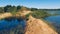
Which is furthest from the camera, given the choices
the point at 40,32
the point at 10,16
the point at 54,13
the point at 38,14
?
the point at 10,16

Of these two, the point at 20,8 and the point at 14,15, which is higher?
the point at 20,8

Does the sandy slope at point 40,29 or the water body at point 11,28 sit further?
the water body at point 11,28

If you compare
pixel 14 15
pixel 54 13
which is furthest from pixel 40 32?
pixel 14 15

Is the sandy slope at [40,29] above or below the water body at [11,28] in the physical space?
above

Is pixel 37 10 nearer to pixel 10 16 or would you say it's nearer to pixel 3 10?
pixel 3 10

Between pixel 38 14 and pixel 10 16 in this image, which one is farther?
pixel 10 16

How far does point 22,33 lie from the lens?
18297 mm

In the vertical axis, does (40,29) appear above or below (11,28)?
above

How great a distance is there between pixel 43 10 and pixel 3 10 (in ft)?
31.7

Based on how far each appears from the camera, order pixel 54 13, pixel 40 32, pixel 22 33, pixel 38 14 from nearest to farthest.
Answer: pixel 40 32 < pixel 22 33 < pixel 38 14 < pixel 54 13

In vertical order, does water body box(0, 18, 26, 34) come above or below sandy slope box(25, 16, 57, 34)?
below

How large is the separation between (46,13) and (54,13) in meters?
2.07

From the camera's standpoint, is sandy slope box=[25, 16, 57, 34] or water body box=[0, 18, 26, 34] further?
water body box=[0, 18, 26, 34]

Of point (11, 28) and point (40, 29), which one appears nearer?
point (40, 29)
